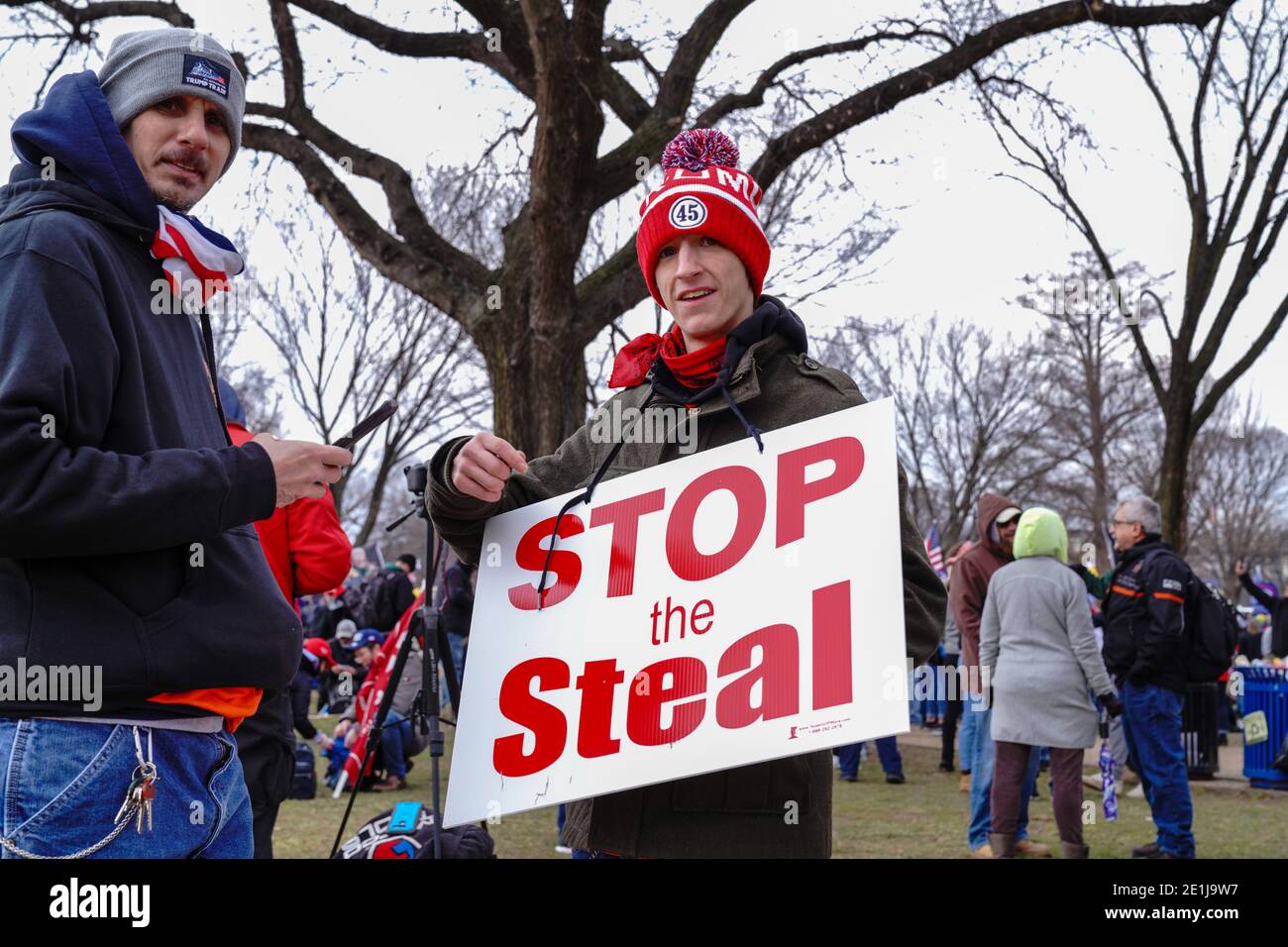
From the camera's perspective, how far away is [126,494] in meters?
1.89

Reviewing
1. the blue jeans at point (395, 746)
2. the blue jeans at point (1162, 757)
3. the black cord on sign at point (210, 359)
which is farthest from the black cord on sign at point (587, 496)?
the blue jeans at point (395, 746)

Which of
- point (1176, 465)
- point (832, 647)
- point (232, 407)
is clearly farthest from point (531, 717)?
→ point (1176, 465)

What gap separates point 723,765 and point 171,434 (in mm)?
1141

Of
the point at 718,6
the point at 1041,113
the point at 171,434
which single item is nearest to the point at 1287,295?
the point at 1041,113

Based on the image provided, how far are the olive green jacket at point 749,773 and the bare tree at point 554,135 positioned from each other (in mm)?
6929

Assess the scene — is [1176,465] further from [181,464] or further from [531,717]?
[181,464]

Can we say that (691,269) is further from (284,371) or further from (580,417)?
(284,371)

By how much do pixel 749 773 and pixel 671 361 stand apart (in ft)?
2.84

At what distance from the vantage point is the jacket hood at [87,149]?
213 centimetres

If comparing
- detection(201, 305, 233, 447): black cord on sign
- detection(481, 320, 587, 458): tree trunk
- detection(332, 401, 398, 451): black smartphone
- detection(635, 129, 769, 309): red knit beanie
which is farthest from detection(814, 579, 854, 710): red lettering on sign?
detection(481, 320, 587, 458): tree trunk

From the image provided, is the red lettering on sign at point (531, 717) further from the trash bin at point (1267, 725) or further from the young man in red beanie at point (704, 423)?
the trash bin at point (1267, 725)

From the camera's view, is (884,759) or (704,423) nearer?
(704,423)

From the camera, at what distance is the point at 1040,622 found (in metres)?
7.40

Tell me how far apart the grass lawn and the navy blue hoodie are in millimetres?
5798
